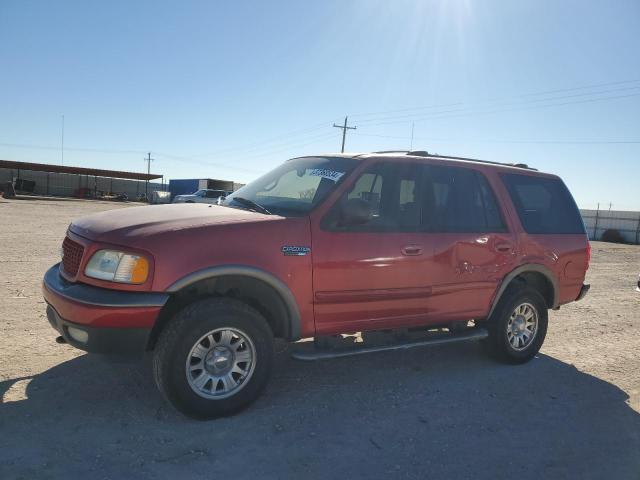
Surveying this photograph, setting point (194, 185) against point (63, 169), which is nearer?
point (63, 169)

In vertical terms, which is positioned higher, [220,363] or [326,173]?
[326,173]

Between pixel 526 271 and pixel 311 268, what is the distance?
2582mm

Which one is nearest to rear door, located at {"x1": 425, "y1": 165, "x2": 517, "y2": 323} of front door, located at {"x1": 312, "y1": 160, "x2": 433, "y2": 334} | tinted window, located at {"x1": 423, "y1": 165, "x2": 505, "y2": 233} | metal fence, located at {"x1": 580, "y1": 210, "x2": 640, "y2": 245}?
tinted window, located at {"x1": 423, "y1": 165, "x2": 505, "y2": 233}

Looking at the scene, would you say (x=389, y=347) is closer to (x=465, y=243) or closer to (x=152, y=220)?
(x=465, y=243)

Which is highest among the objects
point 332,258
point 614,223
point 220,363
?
point 614,223

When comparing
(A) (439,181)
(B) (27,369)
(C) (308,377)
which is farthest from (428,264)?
(B) (27,369)

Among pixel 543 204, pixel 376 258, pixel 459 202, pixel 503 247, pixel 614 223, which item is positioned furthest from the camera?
pixel 614 223

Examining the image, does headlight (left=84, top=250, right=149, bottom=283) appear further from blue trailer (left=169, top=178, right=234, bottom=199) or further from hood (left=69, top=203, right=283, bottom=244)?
blue trailer (left=169, top=178, right=234, bottom=199)

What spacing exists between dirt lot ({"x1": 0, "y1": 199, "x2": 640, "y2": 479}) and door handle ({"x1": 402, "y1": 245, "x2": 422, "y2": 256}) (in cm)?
120

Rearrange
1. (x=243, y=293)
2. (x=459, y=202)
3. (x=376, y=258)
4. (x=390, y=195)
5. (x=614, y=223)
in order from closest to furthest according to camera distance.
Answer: (x=243, y=293) < (x=376, y=258) < (x=390, y=195) < (x=459, y=202) < (x=614, y=223)

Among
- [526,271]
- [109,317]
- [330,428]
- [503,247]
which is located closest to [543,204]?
[526,271]

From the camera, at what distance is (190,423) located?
327cm

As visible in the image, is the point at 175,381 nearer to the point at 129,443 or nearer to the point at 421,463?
the point at 129,443

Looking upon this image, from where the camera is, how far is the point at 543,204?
203 inches
